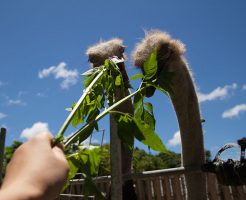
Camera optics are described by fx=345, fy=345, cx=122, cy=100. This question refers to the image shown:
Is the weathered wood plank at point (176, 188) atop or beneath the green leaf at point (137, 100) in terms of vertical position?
beneath

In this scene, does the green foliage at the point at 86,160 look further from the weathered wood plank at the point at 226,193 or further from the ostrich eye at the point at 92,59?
the weathered wood plank at the point at 226,193

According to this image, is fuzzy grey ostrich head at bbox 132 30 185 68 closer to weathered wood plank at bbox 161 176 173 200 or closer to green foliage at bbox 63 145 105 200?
weathered wood plank at bbox 161 176 173 200

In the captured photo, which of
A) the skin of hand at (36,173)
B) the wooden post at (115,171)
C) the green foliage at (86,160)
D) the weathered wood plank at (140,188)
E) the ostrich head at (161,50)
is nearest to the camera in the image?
the skin of hand at (36,173)

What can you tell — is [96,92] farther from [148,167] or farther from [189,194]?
[148,167]

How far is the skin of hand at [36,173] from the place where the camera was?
0.27 m

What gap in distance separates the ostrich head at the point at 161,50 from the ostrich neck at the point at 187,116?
44 mm

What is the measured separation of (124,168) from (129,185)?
6 centimetres

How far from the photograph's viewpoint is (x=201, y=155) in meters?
1.19

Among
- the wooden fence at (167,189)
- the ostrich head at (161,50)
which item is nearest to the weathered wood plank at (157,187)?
the wooden fence at (167,189)

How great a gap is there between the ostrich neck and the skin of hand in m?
0.89

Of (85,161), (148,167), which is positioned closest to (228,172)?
(85,161)

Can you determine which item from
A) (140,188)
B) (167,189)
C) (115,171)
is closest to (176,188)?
(167,189)

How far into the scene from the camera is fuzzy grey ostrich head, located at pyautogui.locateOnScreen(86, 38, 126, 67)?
122 centimetres

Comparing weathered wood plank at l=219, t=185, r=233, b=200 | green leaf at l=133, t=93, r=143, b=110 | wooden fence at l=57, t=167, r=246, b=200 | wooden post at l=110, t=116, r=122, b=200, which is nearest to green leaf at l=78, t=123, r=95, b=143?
green leaf at l=133, t=93, r=143, b=110
